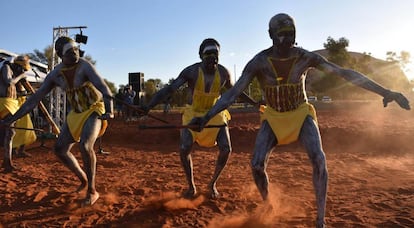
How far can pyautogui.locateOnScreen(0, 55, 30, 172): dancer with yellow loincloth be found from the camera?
24.7 feet

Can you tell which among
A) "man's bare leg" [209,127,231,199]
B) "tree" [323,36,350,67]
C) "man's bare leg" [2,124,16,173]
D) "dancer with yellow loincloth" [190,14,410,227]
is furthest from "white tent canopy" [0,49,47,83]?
"tree" [323,36,350,67]

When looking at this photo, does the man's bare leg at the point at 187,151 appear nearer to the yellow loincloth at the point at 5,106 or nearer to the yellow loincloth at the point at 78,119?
the yellow loincloth at the point at 78,119

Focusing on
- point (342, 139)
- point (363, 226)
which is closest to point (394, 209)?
point (363, 226)

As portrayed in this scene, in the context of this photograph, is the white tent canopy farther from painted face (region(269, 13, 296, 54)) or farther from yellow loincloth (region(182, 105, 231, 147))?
painted face (region(269, 13, 296, 54))

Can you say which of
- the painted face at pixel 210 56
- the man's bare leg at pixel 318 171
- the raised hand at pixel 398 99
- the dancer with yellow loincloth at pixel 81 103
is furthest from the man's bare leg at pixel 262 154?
the dancer with yellow loincloth at pixel 81 103

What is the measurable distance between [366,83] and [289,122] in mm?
817

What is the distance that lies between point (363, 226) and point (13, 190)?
504 centimetres

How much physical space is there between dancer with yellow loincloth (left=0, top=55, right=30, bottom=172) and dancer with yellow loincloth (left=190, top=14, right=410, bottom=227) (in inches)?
213

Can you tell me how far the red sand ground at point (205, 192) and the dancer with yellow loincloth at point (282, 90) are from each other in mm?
968

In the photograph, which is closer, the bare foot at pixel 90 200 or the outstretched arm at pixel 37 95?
the bare foot at pixel 90 200

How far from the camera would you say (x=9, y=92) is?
7730 millimetres

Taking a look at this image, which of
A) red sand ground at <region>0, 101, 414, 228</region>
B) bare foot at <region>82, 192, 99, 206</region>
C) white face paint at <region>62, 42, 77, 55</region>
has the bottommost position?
red sand ground at <region>0, 101, 414, 228</region>

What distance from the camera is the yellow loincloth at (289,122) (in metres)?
3.77

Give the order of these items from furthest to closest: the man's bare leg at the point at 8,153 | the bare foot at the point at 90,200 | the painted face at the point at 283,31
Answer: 1. the man's bare leg at the point at 8,153
2. the bare foot at the point at 90,200
3. the painted face at the point at 283,31
